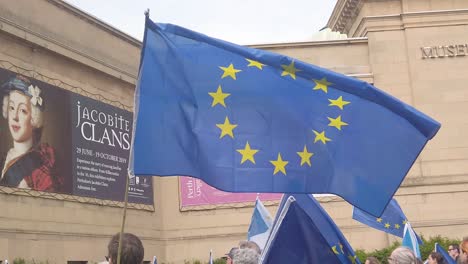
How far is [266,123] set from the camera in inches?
267

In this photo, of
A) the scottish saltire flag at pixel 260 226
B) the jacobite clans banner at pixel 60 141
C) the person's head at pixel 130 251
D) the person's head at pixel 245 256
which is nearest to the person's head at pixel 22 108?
the jacobite clans banner at pixel 60 141

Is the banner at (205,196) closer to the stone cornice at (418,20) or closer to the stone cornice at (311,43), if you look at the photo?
the stone cornice at (311,43)

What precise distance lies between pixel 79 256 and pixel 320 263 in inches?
561

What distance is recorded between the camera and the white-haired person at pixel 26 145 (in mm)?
17500

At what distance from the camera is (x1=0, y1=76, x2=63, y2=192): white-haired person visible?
17500 mm

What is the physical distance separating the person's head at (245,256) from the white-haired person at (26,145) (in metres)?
12.7

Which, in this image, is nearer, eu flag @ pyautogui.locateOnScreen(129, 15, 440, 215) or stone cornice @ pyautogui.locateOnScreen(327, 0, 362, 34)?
eu flag @ pyautogui.locateOnScreen(129, 15, 440, 215)

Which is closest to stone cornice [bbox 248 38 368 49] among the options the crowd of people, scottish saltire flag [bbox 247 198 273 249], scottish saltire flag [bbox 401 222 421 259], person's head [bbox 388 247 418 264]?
scottish saltire flag [bbox 401 222 421 259]

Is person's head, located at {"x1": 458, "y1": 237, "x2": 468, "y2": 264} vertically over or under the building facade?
under

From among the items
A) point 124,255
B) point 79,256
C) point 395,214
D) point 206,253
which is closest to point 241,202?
point 206,253

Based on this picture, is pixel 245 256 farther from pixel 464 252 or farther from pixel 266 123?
pixel 464 252

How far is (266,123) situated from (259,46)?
1965 cm

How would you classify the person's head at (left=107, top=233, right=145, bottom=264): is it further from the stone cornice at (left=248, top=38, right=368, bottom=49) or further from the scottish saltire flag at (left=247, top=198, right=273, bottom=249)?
the stone cornice at (left=248, top=38, right=368, bottom=49)

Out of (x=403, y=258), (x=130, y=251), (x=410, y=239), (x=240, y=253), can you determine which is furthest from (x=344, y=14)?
(x=130, y=251)
